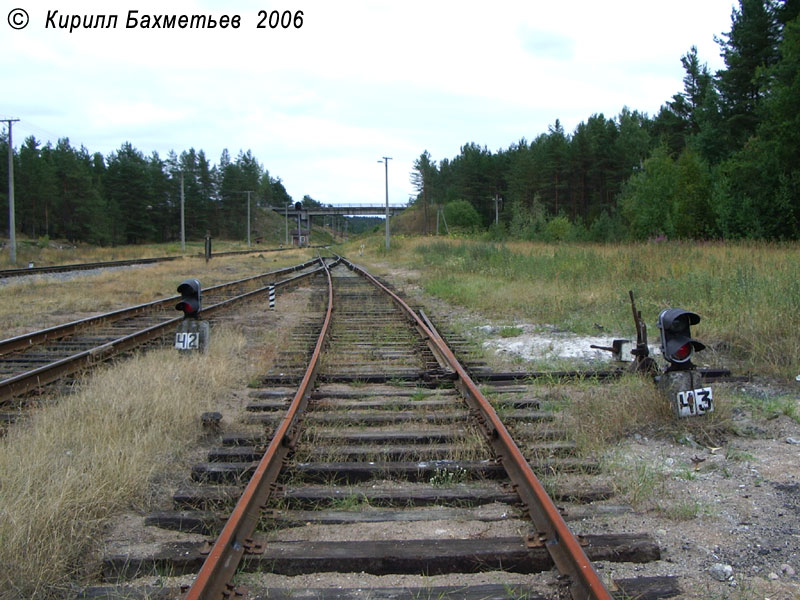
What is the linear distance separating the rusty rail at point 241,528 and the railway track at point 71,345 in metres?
2.86

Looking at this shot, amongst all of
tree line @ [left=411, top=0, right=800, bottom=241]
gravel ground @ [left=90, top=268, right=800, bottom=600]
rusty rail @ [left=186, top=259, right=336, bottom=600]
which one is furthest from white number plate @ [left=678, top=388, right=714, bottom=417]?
tree line @ [left=411, top=0, right=800, bottom=241]

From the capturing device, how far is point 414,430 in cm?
496

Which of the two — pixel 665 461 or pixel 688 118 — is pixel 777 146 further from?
pixel 688 118

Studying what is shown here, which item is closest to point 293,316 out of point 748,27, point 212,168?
point 748,27

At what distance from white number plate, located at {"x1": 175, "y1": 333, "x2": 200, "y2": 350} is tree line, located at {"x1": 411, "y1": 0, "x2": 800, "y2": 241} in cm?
2531

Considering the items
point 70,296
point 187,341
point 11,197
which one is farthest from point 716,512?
point 11,197

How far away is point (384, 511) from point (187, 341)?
500 cm

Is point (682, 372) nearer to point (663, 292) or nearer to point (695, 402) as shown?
point (695, 402)

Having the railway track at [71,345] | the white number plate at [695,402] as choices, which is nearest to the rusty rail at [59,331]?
the railway track at [71,345]

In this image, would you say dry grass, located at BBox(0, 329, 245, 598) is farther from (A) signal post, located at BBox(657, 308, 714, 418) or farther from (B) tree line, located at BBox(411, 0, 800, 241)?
(B) tree line, located at BBox(411, 0, 800, 241)

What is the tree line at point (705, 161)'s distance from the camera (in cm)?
2839

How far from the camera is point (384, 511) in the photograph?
3570 mm

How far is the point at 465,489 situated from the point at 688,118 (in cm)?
6379

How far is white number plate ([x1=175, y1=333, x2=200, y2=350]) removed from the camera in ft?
25.6
